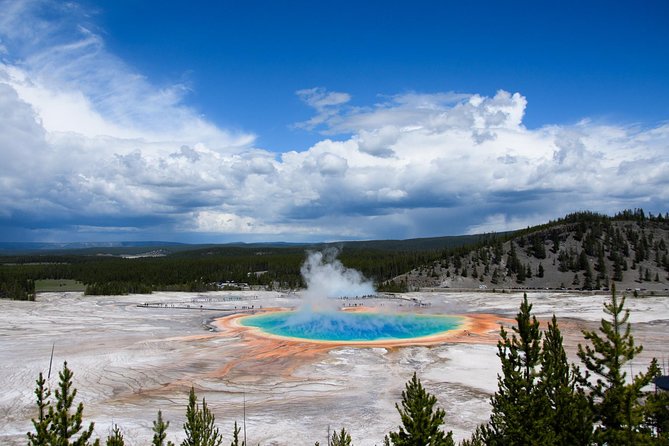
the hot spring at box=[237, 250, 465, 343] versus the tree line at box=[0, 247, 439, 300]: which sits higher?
the tree line at box=[0, 247, 439, 300]

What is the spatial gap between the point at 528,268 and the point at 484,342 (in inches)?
2669

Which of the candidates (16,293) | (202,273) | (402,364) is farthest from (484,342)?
(202,273)

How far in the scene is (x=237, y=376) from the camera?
28.8 m

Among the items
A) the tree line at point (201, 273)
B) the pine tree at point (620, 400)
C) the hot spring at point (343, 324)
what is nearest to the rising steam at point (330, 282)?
the tree line at point (201, 273)

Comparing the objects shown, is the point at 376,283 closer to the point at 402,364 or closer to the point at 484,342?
the point at 484,342

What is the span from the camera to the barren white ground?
68.4 ft

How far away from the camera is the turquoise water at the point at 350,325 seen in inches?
1756

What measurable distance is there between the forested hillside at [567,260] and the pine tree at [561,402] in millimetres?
86175

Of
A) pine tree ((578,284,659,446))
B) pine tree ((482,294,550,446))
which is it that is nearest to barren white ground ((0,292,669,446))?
pine tree ((482,294,550,446))

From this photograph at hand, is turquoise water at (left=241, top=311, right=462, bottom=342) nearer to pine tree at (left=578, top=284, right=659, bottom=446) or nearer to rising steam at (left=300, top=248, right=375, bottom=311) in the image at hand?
rising steam at (left=300, top=248, right=375, bottom=311)

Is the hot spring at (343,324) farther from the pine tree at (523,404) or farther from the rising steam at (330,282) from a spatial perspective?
the pine tree at (523,404)

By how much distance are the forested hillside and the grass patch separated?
223 feet

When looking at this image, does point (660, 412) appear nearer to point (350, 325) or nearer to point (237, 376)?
point (237, 376)

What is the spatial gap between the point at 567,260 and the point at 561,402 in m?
101
